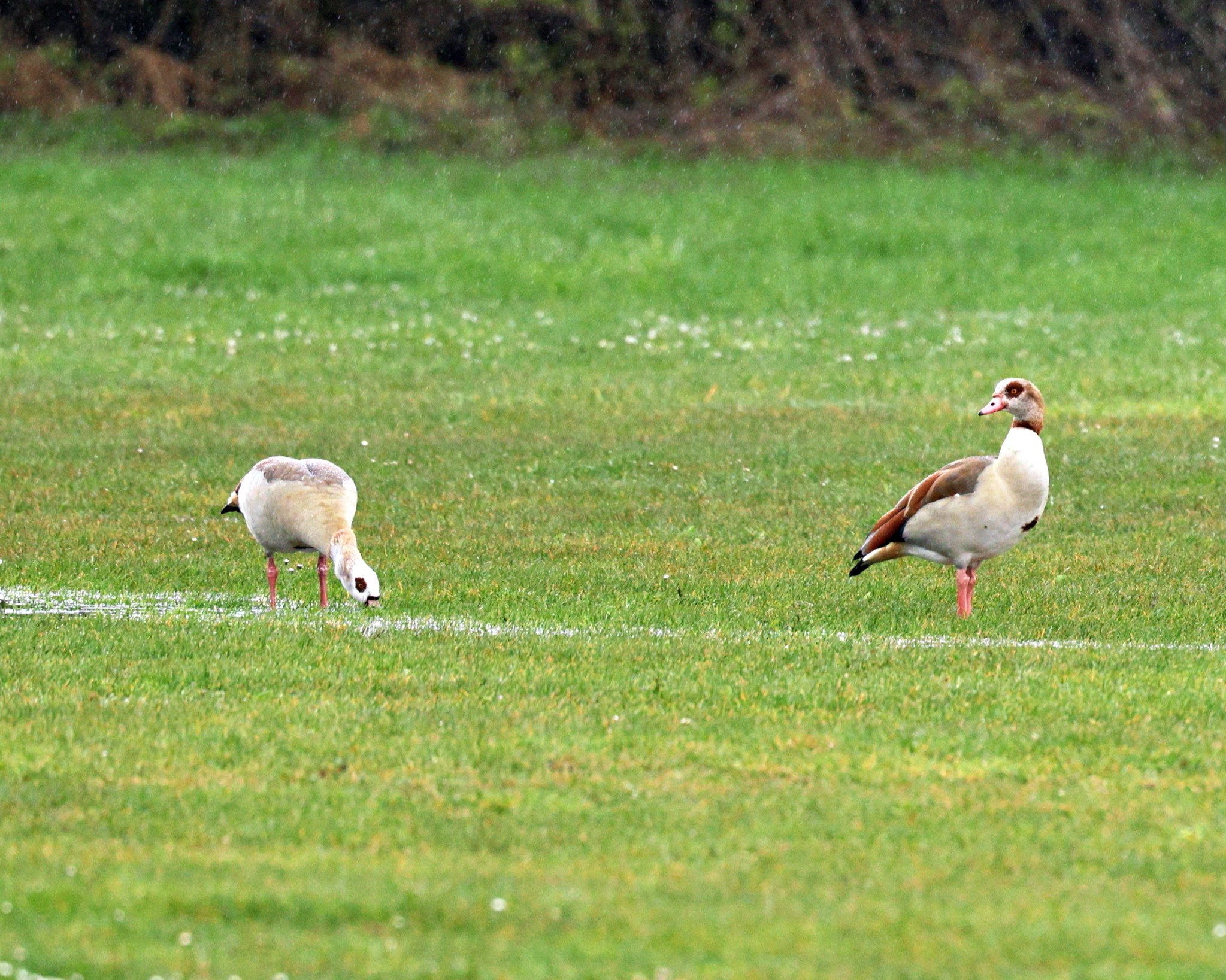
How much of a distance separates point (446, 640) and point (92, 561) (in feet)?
12.6

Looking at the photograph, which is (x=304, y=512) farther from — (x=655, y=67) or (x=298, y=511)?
(x=655, y=67)

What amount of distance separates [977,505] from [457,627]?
2970 millimetres

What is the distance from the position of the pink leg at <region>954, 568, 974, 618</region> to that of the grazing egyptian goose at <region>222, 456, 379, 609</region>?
10.8 feet

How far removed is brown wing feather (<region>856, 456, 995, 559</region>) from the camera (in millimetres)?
11797

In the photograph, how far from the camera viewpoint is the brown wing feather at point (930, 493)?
38.7ft

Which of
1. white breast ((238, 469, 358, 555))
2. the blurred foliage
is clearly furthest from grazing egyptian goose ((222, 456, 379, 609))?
the blurred foliage

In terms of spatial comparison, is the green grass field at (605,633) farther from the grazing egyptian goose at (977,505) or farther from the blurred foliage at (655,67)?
the blurred foliage at (655,67)

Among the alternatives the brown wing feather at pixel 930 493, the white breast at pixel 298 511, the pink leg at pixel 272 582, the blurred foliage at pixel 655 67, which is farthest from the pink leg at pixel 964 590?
the blurred foliage at pixel 655 67

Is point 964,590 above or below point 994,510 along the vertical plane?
below

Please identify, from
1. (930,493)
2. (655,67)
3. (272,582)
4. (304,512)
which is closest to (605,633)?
(304,512)

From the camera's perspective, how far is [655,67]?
39.9 m

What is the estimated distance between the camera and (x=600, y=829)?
721cm

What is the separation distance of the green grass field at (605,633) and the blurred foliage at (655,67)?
775cm

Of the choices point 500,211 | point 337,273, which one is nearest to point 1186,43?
point 500,211
